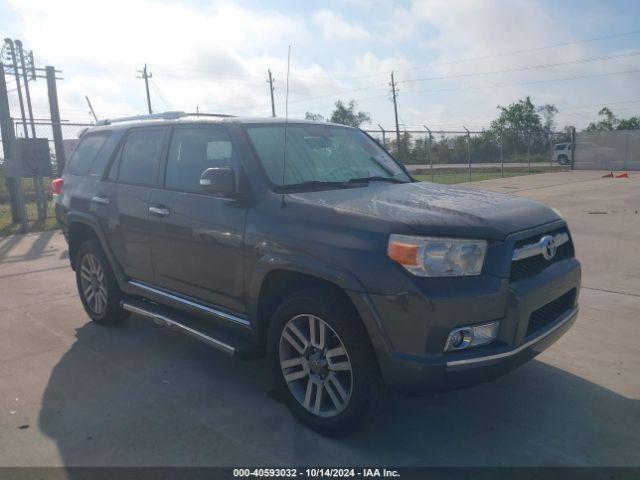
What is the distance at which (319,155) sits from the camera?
4.24m

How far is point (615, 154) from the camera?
28875mm

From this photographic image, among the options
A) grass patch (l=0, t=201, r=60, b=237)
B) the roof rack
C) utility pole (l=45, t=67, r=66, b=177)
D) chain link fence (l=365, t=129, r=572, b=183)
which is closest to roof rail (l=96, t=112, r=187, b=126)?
the roof rack

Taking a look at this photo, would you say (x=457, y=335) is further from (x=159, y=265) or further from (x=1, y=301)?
(x=1, y=301)

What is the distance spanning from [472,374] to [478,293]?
413 mm

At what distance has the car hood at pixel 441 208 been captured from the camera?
9.95ft

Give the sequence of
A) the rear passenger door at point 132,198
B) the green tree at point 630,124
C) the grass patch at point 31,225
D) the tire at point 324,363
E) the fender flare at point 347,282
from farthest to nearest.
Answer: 1. the green tree at point 630,124
2. the grass patch at point 31,225
3. the rear passenger door at point 132,198
4. the tire at point 324,363
5. the fender flare at point 347,282

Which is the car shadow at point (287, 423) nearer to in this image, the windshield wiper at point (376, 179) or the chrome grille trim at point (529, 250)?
the chrome grille trim at point (529, 250)

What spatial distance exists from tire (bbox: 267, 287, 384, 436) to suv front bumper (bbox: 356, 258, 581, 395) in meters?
0.16

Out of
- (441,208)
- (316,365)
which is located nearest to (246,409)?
(316,365)

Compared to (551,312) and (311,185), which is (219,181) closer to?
(311,185)

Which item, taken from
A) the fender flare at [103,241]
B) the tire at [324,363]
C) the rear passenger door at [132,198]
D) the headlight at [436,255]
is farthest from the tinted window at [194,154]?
the headlight at [436,255]

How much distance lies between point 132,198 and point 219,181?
1401 mm

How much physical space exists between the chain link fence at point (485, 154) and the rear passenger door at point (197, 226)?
76.4 feet

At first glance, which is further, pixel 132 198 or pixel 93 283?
pixel 93 283
